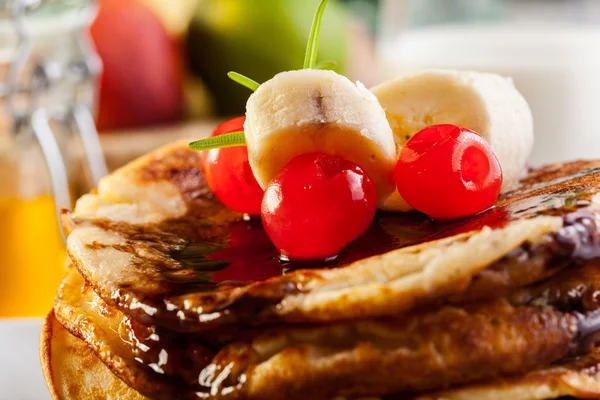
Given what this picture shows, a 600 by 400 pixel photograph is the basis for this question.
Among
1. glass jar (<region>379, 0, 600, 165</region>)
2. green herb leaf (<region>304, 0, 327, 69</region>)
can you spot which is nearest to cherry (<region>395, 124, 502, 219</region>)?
green herb leaf (<region>304, 0, 327, 69</region>)

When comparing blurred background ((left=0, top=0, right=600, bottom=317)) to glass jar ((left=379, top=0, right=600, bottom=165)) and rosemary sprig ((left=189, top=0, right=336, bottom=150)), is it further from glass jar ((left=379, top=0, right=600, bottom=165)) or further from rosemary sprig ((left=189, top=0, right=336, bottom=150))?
rosemary sprig ((left=189, top=0, right=336, bottom=150))

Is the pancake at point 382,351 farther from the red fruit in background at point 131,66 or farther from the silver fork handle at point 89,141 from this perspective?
the red fruit in background at point 131,66

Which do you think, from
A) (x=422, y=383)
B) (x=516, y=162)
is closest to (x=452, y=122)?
(x=516, y=162)

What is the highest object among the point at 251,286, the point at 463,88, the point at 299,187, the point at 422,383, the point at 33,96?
the point at 463,88

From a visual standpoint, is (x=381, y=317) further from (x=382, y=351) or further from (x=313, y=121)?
(x=313, y=121)

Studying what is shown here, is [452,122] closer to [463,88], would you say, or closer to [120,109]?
[463,88]
